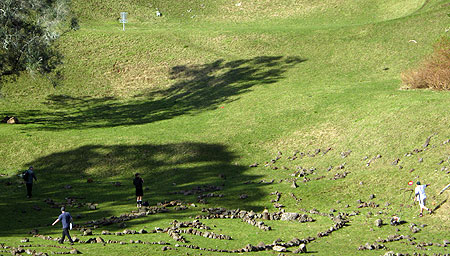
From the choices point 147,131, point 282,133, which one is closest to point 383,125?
point 282,133

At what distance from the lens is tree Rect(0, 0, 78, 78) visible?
5441 centimetres

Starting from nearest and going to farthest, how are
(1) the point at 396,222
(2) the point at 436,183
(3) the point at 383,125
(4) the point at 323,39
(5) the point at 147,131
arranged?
(1) the point at 396,222, (2) the point at 436,183, (3) the point at 383,125, (5) the point at 147,131, (4) the point at 323,39

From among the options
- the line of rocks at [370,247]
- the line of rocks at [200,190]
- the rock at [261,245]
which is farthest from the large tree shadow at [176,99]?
the line of rocks at [370,247]

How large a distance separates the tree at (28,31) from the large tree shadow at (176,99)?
7094 millimetres

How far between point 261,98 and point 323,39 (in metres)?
21.2

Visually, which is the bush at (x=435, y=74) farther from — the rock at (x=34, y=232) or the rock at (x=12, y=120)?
the rock at (x=12, y=120)

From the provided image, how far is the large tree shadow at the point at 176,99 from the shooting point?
61.3 m

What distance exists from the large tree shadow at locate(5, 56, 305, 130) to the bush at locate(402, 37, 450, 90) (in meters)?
17.8

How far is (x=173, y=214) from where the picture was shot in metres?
32.9

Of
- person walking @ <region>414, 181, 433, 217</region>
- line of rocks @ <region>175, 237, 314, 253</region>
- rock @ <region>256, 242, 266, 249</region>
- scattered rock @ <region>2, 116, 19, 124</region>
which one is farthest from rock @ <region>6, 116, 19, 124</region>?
person walking @ <region>414, 181, 433, 217</region>

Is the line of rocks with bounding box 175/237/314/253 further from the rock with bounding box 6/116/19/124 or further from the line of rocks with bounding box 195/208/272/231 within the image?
the rock with bounding box 6/116/19/124

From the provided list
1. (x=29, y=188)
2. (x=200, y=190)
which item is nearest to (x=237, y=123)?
(x=200, y=190)

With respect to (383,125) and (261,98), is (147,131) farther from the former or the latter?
(383,125)

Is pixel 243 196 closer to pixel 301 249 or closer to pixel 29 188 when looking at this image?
pixel 301 249
